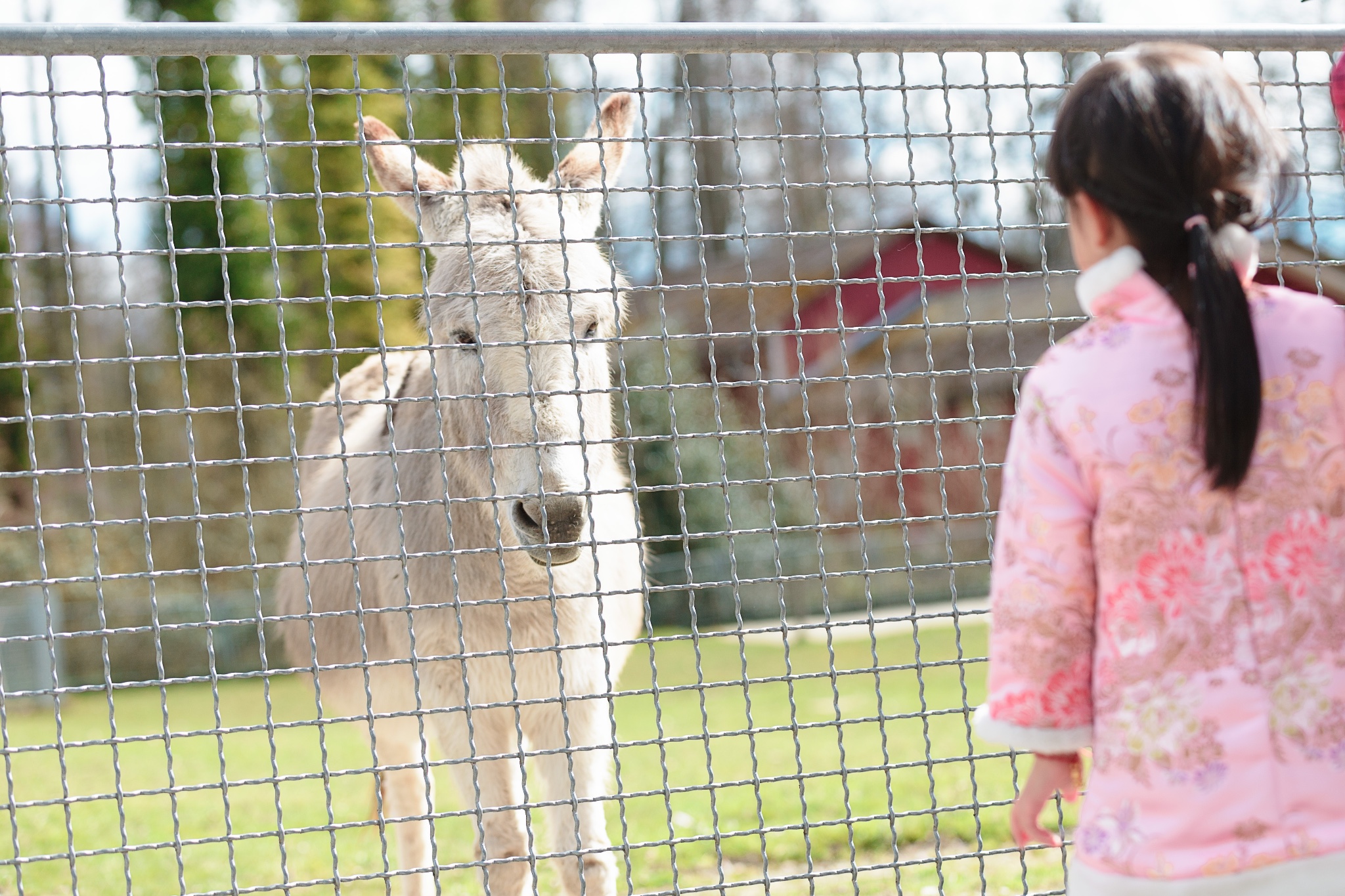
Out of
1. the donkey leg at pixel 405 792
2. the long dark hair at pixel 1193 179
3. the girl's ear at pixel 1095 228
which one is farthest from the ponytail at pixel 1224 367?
the donkey leg at pixel 405 792

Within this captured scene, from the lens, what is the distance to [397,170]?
3217 mm

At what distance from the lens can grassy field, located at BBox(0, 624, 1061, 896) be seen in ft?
10.0

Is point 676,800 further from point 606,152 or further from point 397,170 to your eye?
point 397,170

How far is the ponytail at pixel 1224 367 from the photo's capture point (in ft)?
5.02

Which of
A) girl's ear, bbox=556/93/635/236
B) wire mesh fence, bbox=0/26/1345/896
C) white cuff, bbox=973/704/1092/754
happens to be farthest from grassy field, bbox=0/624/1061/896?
girl's ear, bbox=556/93/635/236

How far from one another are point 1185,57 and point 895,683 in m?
12.2

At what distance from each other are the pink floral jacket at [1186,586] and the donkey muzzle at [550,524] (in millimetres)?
1373

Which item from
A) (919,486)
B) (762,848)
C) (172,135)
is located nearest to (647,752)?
(762,848)

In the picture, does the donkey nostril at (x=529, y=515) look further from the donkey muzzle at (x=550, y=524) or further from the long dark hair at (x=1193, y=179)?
the long dark hair at (x=1193, y=179)

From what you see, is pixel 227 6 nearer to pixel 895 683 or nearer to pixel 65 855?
pixel 895 683

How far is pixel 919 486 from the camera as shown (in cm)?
2102

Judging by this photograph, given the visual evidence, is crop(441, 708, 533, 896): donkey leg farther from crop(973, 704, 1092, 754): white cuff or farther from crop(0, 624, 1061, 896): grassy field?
crop(973, 704, 1092, 754): white cuff

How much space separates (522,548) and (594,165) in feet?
4.40

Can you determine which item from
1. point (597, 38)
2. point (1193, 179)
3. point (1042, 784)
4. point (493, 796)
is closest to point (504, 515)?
point (493, 796)
